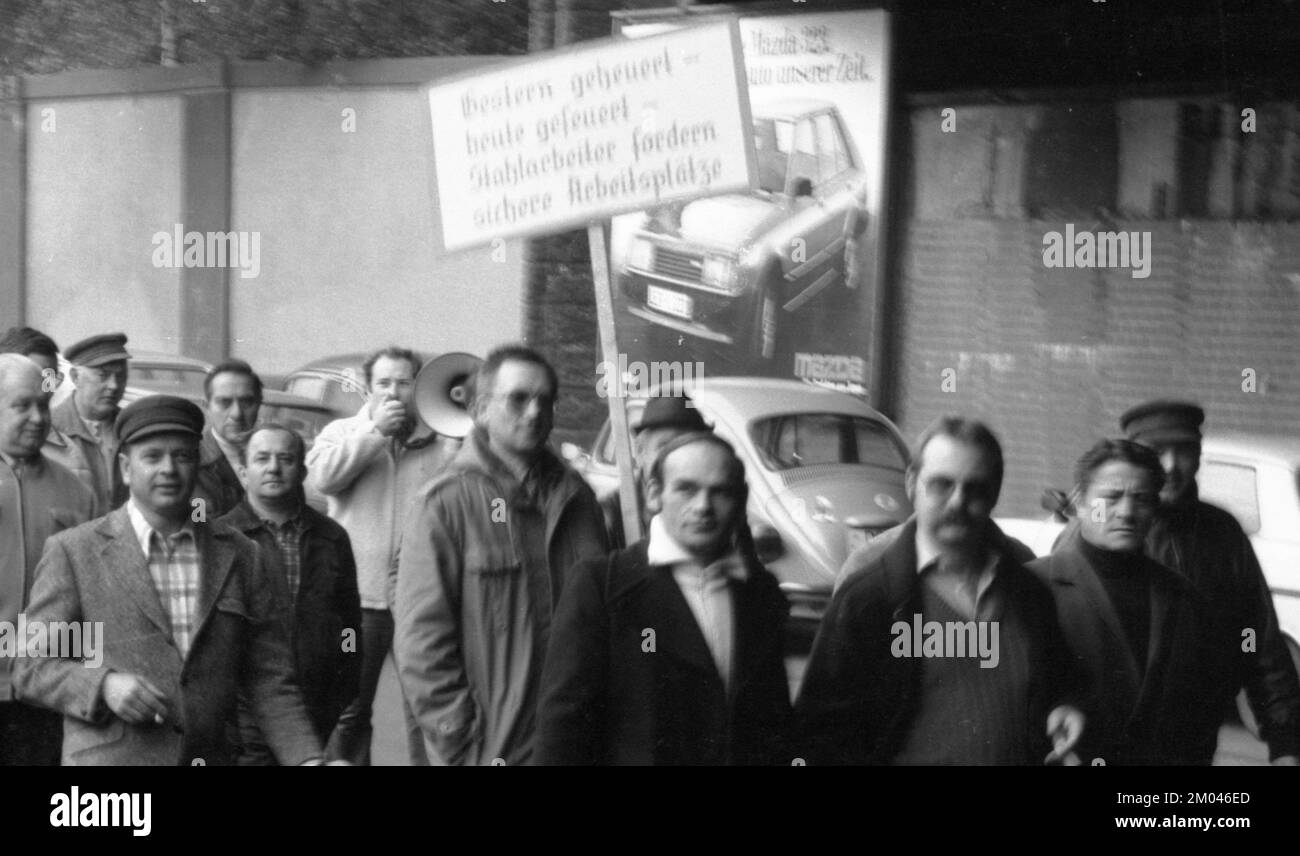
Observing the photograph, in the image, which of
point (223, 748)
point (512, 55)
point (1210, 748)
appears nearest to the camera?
point (223, 748)

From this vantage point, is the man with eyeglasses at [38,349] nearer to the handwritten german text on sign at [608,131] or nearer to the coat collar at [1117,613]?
the handwritten german text on sign at [608,131]

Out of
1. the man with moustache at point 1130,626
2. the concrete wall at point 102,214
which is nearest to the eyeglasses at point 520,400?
the concrete wall at point 102,214

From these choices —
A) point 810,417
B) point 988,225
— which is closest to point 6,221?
point 810,417

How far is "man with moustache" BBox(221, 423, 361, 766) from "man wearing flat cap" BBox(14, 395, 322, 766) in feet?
1.05

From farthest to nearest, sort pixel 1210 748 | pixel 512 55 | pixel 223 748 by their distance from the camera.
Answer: pixel 512 55
pixel 1210 748
pixel 223 748

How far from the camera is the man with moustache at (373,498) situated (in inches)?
242

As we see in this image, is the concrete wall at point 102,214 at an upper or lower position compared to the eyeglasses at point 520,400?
upper

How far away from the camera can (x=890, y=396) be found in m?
6.17

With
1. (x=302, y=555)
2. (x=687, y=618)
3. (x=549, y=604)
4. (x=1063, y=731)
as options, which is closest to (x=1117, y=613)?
(x=1063, y=731)

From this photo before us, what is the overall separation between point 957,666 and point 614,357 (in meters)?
1.53

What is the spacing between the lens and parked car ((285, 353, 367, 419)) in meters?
6.36

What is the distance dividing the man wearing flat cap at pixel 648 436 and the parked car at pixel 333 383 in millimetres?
985
